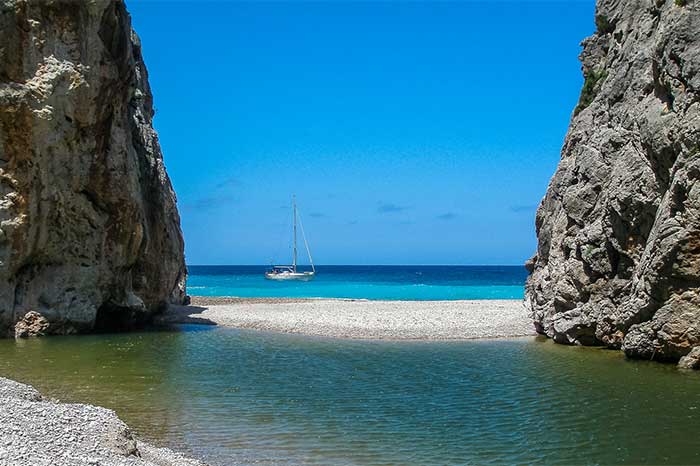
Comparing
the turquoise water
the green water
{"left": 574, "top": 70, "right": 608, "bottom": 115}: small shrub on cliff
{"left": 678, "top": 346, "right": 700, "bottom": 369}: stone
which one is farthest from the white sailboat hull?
{"left": 678, "top": 346, "right": 700, "bottom": 369}: stone

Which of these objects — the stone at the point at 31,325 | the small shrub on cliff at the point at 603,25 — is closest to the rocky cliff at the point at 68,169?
the stone at the point at 31,325

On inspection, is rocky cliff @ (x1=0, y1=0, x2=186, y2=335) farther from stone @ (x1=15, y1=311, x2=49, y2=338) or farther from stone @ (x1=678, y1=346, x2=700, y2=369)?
stone @ (x1=678, y1=346, x2=700, y2=369)

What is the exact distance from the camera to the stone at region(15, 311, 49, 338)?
1158 inches

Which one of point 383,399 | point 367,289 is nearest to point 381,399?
point 383,399

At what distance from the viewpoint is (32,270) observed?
30453 mm

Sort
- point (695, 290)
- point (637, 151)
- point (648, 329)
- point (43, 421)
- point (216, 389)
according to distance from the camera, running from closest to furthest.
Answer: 1. point (43, 421)
2. point (216, 389)
3. point (695, 290)
4. point (648, 329)
5. point (637, 151)

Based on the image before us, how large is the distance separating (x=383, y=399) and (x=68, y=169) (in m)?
20.7

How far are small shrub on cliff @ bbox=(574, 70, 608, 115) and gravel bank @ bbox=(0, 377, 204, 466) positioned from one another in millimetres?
27090

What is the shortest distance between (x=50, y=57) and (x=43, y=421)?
2325cm

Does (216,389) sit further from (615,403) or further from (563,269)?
(563,269)

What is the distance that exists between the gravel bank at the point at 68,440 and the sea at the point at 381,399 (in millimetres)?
1502

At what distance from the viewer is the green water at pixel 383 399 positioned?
12820mm

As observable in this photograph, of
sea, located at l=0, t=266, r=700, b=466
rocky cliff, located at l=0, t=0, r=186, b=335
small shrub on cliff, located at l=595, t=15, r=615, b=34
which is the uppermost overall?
small shrub on cliff, located at l=595, t=15, r=615, b=34

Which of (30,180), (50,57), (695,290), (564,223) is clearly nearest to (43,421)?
(695,290)
